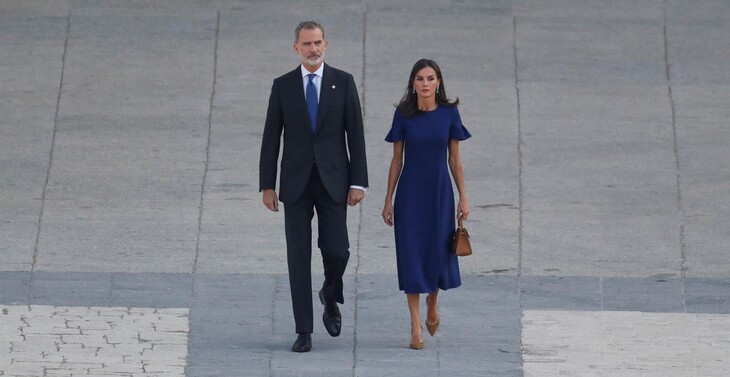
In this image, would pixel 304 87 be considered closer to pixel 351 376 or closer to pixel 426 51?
pixel 351 376

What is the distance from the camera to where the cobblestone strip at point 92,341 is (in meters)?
9.09

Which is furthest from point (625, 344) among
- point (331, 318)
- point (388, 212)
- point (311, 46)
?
point (311, 46)

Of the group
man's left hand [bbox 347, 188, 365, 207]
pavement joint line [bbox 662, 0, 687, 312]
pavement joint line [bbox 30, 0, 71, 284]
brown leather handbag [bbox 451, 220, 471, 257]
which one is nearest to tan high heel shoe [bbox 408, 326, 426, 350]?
brown leather handbag [bbox 451, 220, 471, 257]

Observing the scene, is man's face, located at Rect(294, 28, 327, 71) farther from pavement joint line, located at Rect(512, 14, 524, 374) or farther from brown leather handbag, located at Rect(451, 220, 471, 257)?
pavement joint line, located at Rect(512, 14, 524, 374)

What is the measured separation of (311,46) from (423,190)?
110 cm

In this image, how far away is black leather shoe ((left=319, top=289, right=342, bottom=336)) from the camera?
9.79 m

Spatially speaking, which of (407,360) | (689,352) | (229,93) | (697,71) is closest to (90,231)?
(229,93)

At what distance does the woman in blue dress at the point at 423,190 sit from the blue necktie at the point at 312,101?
474 mm

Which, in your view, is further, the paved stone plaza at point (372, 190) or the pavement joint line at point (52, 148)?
the pavement joint line at point (52, 148)

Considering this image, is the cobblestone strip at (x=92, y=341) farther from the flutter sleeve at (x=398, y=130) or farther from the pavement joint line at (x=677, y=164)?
the pavement joint line at (x=677, y=164)

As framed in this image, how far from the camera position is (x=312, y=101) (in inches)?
374

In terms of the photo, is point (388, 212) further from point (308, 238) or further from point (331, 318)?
point (331, 318)

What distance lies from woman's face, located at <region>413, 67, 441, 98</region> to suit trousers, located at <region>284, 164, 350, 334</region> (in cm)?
78

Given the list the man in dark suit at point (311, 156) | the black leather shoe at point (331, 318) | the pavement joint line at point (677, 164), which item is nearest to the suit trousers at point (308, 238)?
the man in dark suit at point (311, 156)
